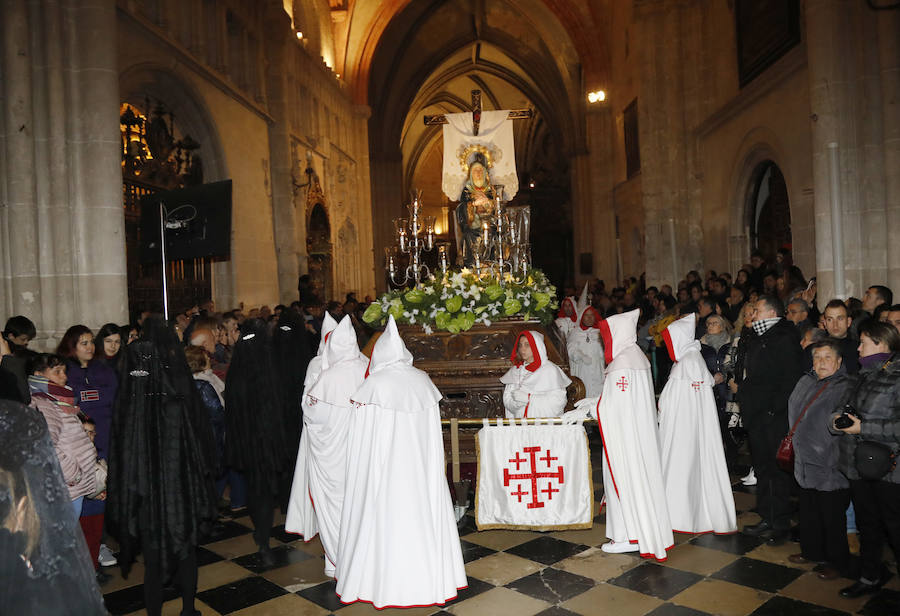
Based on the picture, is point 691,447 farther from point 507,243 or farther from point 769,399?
point 507,243

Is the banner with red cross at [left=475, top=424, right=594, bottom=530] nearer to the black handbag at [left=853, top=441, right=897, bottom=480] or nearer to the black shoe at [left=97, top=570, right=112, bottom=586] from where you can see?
the black handbag at [left=853, top=441, right=897, bottom=480]

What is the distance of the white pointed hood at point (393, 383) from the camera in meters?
3.88

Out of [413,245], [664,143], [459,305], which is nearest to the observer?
[459,305]

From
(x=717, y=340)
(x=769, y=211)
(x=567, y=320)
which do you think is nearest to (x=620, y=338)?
(x=717, y=340)

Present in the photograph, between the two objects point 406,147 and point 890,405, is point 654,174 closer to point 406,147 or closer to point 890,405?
point 890,405

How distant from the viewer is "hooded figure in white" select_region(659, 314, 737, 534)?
497 centimetres

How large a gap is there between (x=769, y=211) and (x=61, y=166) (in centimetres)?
1159

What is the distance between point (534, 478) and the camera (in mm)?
5133

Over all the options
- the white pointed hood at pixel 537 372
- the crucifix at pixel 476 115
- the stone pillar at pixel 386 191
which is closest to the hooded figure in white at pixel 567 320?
the crucifix at pixel 476 115

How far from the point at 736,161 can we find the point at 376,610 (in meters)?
12.0

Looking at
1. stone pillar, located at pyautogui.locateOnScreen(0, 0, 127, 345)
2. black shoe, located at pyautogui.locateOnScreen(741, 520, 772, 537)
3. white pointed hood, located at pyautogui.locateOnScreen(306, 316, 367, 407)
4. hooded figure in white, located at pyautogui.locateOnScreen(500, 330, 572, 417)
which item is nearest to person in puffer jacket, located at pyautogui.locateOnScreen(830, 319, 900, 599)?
black shoe, located at pyautogui.locateOnScreen(741, 520, 772, 537)

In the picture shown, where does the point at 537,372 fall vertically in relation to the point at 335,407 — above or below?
above

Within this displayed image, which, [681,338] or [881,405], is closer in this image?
[881,405]

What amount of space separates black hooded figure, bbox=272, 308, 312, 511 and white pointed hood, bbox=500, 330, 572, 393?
1.74m
